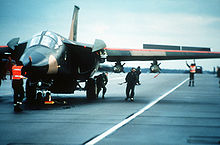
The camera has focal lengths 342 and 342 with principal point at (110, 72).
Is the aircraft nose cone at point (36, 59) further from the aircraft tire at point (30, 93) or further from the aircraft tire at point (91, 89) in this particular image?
the aircraft tire at point (91, 89)

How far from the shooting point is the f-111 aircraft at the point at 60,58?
13.8m

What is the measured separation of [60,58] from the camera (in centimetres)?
1498

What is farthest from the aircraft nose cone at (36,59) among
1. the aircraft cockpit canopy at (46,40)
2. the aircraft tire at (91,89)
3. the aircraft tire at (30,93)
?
the aircraft tire at (91,89)

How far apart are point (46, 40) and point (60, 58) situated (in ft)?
3.22

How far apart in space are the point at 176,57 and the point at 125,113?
1146cm

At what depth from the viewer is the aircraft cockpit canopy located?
→ 1462 centimetres

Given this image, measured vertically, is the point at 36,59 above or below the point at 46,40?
below

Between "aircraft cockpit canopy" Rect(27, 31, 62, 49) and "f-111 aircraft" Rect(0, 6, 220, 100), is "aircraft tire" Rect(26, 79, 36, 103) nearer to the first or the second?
"f-111 aircraft" Rect(0, 6, 220, 100)

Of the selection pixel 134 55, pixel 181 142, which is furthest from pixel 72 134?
pixel 134 55

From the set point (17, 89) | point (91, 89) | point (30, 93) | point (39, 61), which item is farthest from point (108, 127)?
point (91, 89)

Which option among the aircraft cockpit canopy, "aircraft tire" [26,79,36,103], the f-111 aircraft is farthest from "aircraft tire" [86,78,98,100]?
the aircraft cockpit canopy

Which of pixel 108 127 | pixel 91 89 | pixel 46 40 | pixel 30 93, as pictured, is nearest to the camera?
pixel 108 127

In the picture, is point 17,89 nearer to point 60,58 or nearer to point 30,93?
point 60,58

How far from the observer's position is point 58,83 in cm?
1623
